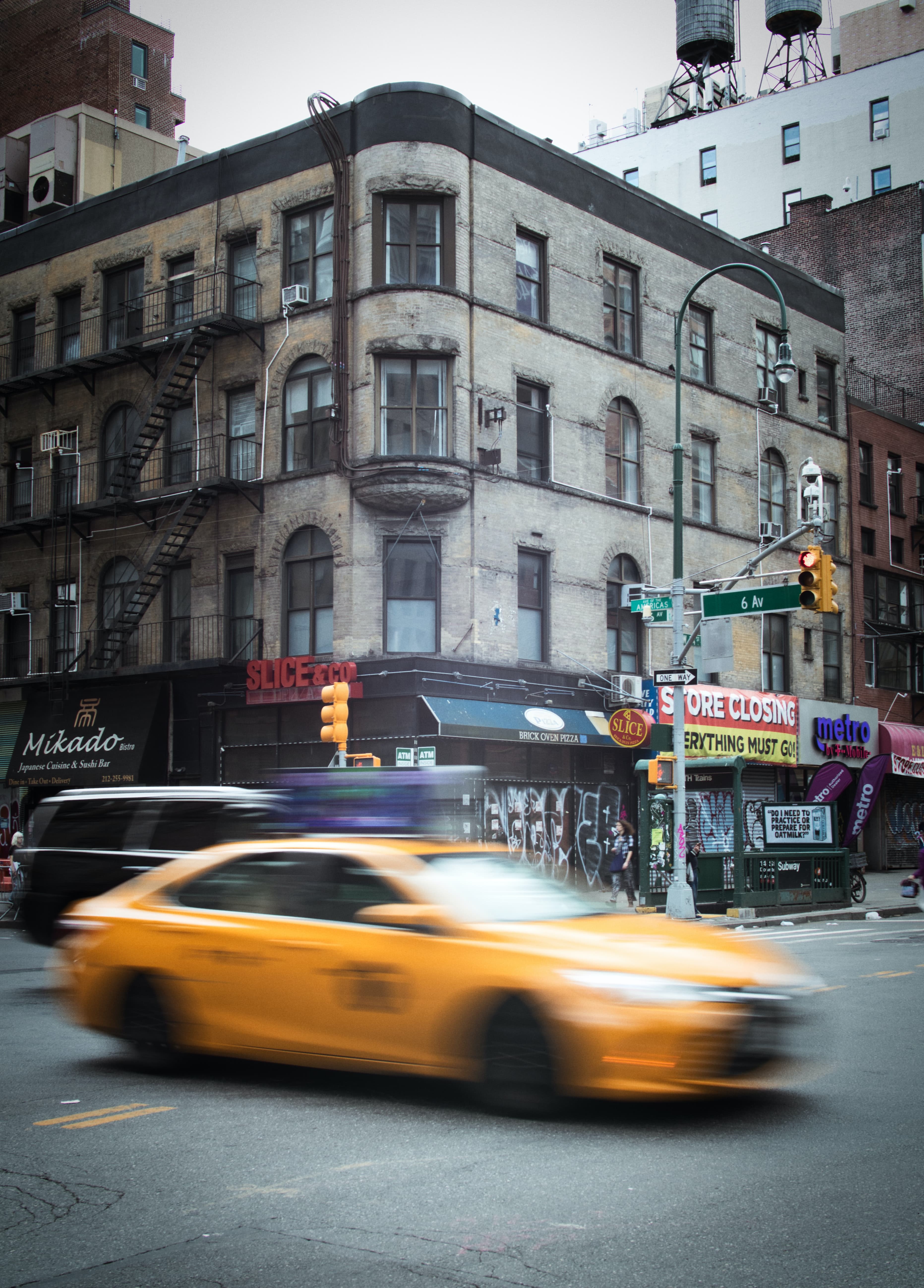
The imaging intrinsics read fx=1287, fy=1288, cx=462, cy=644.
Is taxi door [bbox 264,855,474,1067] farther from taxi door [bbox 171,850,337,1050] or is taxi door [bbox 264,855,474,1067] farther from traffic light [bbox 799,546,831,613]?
traffic light [bbox 799,546,831,613]

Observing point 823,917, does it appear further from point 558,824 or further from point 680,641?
point 680,641

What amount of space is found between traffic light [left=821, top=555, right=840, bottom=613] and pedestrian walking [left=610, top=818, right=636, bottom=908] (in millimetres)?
6660

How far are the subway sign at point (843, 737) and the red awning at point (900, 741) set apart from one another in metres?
0.53

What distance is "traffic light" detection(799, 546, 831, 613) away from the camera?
18.2m

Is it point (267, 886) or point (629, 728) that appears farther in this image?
point (629, 728)

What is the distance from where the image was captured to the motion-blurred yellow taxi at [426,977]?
6.76m

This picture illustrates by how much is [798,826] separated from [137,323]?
19.1m

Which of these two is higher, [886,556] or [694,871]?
[886,556]

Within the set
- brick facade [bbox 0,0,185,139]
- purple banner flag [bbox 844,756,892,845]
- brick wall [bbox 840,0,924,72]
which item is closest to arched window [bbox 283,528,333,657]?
purple banner flag [bbox 844,756,892,845]

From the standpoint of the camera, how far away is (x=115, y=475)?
94.7 feet

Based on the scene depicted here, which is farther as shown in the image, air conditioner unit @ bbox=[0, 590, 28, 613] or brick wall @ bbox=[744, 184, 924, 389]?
brick wall @ bbox=[744, 184, 924, 389]

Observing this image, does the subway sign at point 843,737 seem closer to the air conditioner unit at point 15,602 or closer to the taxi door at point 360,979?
the air conditioner unit at point 15,602

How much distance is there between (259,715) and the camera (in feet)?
89.6

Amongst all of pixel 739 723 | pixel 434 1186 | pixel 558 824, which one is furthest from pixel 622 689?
pixel 434 1186
